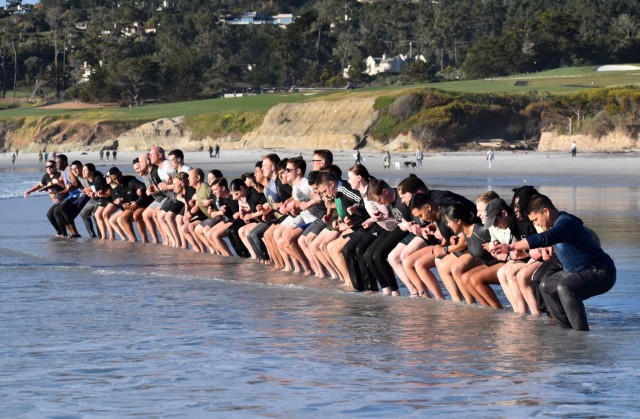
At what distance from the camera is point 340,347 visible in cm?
974

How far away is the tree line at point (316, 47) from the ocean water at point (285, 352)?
114589mm

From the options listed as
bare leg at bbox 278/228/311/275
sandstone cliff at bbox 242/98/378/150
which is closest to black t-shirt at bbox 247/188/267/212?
bare leg at bbox 278/228/311/275

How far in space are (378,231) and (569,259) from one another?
3.53 meters

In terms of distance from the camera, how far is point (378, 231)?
13039mm

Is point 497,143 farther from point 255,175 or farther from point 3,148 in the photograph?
point 255,175

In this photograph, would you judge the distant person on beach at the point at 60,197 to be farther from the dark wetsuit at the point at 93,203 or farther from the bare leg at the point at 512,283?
the bare leg at the point at 512,283

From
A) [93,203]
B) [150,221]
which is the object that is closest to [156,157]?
[150,221]

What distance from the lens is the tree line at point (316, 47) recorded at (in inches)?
5049

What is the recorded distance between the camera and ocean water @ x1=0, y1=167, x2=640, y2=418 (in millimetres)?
7668

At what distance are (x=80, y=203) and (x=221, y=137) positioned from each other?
89746 millimetres

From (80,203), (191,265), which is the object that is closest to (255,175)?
(191,265)

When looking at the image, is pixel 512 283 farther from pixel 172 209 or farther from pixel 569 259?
pixel 172 209

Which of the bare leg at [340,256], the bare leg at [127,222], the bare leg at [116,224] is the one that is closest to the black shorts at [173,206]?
the bare leg at [127,222]

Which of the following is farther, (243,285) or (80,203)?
(80,203)
